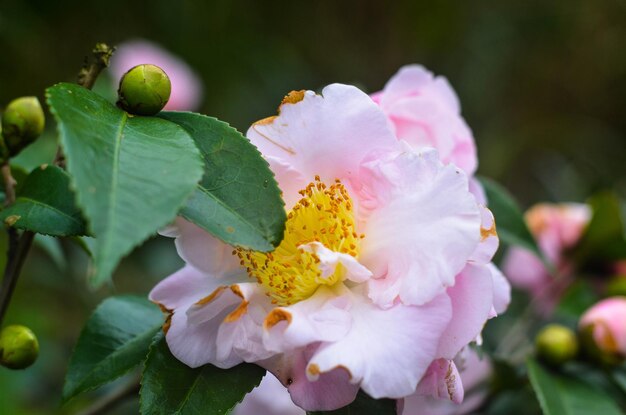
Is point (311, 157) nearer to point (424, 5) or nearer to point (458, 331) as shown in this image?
point (458, 331)

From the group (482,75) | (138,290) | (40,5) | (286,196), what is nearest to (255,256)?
(286,196)

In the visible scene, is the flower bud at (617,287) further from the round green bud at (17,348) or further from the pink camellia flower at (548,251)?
the round green bud at (17,348)

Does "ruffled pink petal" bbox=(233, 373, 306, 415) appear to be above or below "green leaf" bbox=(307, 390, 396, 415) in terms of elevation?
below

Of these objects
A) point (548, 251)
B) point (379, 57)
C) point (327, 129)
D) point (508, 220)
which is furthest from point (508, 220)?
point (379, 57)

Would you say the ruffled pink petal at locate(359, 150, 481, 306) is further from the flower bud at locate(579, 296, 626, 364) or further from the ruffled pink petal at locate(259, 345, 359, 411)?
the flower bud at locate(579, 296, 626, 364)

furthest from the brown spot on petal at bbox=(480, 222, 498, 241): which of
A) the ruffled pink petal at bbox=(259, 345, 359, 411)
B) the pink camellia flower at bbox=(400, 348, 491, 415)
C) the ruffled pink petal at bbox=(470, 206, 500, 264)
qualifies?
the pink camellia flower at bbox=(400, 348, 491, 415)

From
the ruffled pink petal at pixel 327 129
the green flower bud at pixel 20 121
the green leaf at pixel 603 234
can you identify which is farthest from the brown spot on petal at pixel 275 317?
A: the green leaf at pixel 603 234
